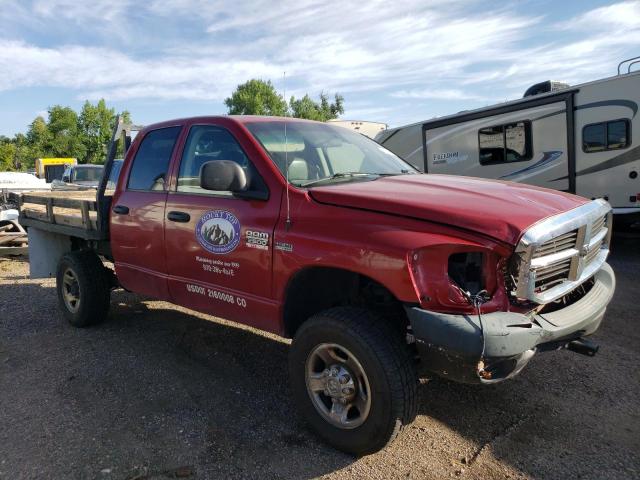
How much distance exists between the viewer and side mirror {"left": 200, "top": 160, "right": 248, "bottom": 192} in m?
3.07

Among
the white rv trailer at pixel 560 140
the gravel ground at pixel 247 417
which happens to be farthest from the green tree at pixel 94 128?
the gravel ground at pixel 247 417

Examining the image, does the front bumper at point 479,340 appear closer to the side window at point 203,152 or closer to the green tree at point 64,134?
the side window at point 203,152

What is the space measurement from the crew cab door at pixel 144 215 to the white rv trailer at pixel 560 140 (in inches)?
316

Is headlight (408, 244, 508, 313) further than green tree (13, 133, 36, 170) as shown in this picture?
No

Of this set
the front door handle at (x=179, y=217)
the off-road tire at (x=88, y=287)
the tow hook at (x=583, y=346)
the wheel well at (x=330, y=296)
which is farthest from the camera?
the off-road tire at (x=88, y=287)

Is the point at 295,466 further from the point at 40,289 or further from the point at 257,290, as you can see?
the point at 40,289

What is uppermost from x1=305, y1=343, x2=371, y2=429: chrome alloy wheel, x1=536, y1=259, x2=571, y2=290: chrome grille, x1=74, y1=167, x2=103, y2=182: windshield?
x1=74, y1=167, x2=103, y2=182: windshield

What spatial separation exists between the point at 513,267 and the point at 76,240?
4793 millimetres

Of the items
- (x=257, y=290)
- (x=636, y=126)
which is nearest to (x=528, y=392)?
(x=257, y=290)

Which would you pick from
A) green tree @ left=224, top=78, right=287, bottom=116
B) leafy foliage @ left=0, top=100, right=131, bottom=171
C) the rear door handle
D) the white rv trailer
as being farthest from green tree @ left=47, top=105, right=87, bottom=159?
the rear door handle

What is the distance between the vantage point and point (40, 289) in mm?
6969

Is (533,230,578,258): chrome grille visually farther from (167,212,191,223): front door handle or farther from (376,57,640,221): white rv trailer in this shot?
(376,57,640,221): white rv trailer

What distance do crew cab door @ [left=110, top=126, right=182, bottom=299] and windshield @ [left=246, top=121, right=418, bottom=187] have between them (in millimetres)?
1018

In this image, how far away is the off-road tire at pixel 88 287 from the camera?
4.95 meters
